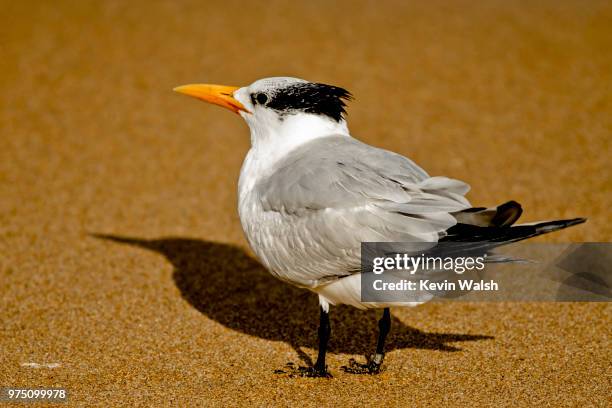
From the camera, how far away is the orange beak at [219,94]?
16.9 ft

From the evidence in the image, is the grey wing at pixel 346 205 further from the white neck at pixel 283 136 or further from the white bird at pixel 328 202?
the white neck at pixel 283 136

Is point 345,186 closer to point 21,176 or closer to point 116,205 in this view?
point 116,205

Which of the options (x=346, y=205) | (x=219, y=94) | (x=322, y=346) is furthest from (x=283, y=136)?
(x=322, y=346)

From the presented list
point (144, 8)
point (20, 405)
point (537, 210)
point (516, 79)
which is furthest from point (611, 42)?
point (20, 405)

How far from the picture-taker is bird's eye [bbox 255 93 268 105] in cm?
493

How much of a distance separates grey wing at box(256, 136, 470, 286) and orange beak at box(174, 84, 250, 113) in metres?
0.70

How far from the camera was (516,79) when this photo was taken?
9.38 m

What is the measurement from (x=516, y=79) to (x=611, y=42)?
168 centimetres

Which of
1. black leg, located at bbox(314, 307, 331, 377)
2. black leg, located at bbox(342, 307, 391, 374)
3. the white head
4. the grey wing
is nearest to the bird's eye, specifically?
the white head

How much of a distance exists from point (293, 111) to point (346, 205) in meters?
0.81

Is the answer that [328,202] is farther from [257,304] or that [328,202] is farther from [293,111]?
[257,304]

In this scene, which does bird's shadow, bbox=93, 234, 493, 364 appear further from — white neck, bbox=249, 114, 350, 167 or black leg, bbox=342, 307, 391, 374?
Answer: white neck, bbox=249, 114, 350, 167

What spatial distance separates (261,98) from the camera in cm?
495

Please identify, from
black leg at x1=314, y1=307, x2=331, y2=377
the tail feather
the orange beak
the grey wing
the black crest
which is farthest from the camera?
the orange beak
